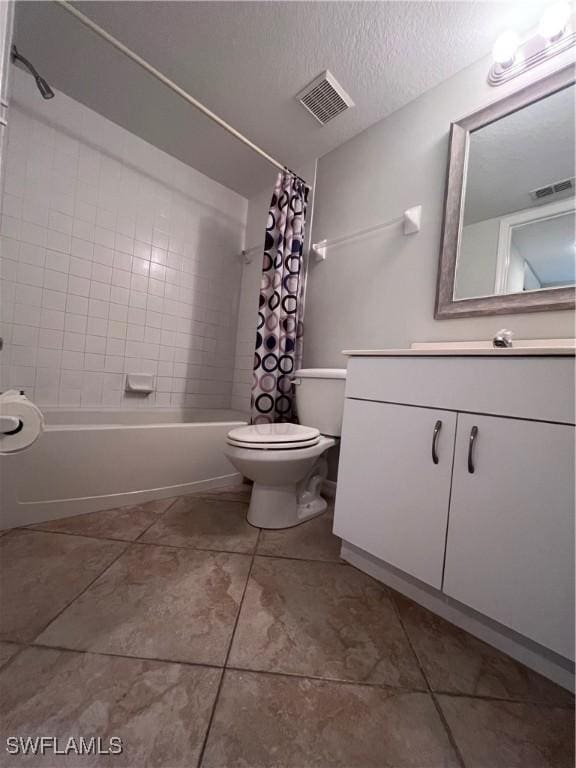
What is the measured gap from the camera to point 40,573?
874 millimetres

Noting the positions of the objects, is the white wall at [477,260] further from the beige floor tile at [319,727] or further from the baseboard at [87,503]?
the baseboard at [87,503]

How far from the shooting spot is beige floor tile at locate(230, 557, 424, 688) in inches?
25.5

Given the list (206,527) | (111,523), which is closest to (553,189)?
(206,527)

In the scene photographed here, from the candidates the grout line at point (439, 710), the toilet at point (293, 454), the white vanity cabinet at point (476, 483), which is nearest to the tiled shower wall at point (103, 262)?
the toilet at point (293, 454)

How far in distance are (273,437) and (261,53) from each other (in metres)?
1.76

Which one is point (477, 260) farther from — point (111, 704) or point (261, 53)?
point (111, 704)

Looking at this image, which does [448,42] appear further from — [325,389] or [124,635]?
[124,635]

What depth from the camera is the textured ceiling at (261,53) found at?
117 centimetres

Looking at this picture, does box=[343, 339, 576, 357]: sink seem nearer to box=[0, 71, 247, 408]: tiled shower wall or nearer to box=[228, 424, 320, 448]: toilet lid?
box=[228, 424, 320, 448]: toilet lid

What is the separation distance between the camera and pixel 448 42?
4.00 feet

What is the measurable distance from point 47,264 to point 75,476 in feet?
4.12

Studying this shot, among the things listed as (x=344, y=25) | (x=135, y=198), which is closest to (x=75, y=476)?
(x=135, y=198)

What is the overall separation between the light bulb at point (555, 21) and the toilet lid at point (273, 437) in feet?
5.69

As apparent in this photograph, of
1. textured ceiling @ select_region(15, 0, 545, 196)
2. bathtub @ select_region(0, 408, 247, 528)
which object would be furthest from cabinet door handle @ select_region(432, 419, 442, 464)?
textured ceiling @ select_region(15, 0, 545, 196)
